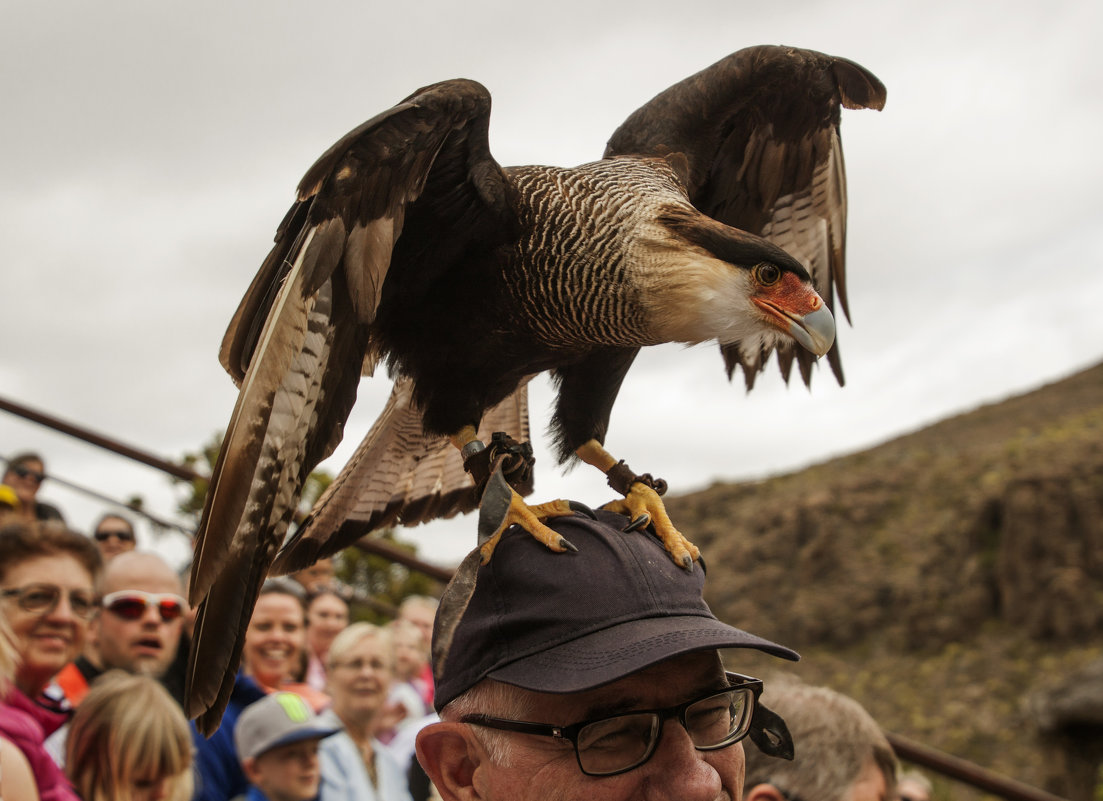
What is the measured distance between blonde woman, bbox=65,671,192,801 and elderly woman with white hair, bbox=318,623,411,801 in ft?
2.25

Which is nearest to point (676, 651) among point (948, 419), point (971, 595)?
point (971, 595)

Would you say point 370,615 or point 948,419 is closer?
point 370,615

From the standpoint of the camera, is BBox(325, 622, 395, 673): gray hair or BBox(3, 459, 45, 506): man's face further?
BBox(3, 459, 45, 506): man's face

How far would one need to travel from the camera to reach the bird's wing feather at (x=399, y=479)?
234cm

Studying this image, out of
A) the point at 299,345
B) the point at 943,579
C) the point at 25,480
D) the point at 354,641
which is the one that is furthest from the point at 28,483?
the point at 943,579

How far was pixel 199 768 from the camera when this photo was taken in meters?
3.09

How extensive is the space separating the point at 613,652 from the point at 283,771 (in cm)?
203

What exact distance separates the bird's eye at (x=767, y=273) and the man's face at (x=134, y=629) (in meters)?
2.14

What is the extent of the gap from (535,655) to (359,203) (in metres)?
0.94

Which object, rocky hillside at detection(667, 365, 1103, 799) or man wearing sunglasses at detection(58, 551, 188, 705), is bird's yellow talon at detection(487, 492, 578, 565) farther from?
rocky hillside at detection(667, 365, 1103, 799)

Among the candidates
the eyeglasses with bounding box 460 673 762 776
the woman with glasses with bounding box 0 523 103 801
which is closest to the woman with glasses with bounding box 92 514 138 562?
the woman with glasses with bounding box 0 523 103 801

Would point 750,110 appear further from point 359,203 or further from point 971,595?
point 971,595

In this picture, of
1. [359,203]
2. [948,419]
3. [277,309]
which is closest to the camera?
[277,309]

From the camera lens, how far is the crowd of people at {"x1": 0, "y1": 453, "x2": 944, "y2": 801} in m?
1.47
